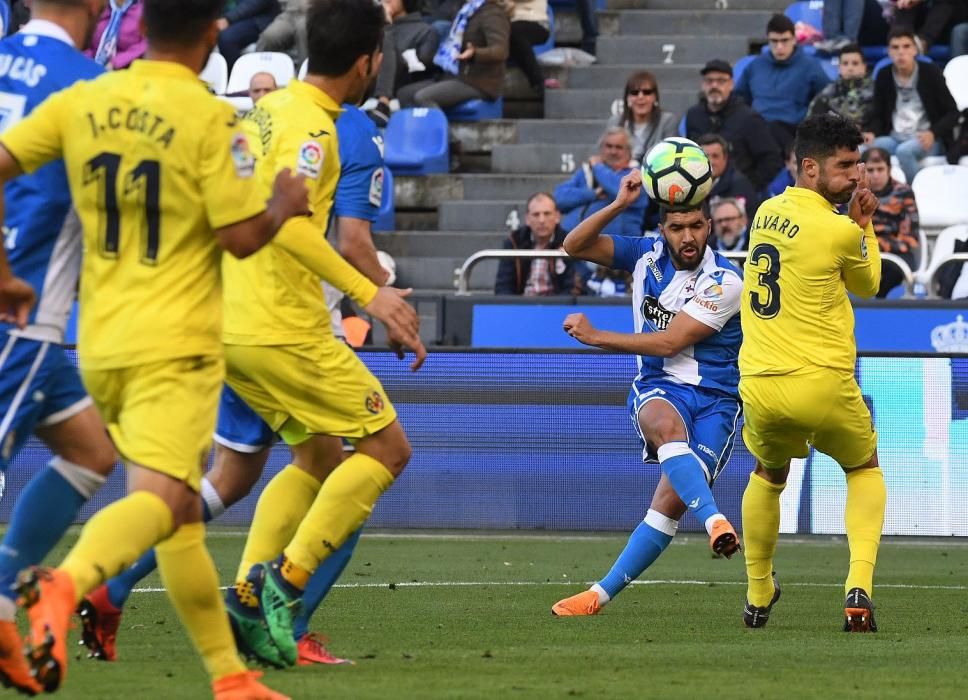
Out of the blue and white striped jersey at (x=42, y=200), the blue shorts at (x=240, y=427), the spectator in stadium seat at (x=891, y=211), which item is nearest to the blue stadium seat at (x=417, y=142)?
the spectator in stadium seat at (x=891, y=211)

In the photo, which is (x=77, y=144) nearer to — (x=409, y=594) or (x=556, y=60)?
(x=409, y=594)

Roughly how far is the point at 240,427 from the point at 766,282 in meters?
2.45

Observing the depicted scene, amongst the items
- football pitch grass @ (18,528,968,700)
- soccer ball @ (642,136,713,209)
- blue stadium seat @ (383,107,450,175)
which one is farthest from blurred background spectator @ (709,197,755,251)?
soccer ball @ (642,136,713,209)

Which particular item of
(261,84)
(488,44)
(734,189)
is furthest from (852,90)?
(261,84)

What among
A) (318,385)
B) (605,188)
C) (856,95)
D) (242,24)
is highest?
(242,24)

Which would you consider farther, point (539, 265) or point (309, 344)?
point (539, 265)

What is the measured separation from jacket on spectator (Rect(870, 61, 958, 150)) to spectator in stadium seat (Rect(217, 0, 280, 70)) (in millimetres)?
6866

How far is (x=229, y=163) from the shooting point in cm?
502

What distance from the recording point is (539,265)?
14219 mm

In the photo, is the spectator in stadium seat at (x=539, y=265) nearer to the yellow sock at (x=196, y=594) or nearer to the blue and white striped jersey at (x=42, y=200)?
the blue and white striped jersey at (x=42, y=200)

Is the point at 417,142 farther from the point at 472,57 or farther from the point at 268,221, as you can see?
the point at 268,221

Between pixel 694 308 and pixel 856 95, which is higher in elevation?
pixel 856 95

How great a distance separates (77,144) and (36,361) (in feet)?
2.69

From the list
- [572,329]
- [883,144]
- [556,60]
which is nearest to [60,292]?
[572,329]
